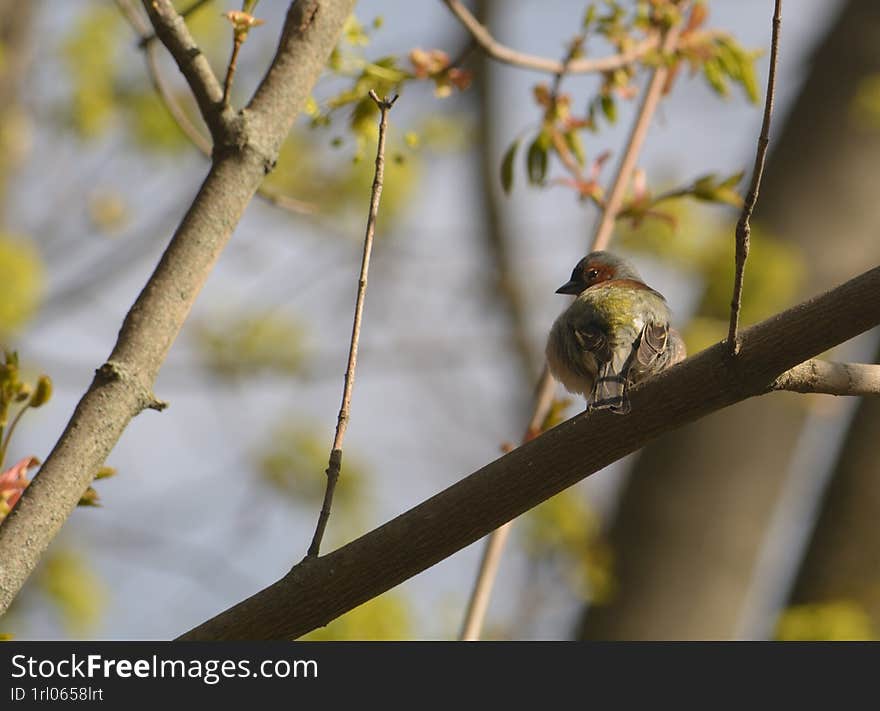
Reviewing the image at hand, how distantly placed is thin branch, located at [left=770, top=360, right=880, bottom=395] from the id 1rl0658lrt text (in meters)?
1.67

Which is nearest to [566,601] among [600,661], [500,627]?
[500,627]

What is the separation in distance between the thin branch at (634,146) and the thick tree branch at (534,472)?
1447mm

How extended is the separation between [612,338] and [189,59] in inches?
72.6

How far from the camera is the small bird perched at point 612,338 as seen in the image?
12.4ft

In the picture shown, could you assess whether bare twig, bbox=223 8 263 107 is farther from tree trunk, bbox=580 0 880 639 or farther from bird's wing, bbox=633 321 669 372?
tree trunk, bbox=580 0 880 639

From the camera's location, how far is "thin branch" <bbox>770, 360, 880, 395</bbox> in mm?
2580

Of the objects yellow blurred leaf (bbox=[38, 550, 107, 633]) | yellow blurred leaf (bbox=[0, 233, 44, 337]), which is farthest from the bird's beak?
yellow blurred leaf (bbox=[38, 550, 107, 633])

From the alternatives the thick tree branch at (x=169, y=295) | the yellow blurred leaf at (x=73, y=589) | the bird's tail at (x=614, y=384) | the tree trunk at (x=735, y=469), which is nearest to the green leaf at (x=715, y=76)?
the bird's tail at (x=614, y=384)

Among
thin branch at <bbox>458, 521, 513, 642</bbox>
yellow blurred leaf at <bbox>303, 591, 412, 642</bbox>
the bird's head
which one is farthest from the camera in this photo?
the bird's head

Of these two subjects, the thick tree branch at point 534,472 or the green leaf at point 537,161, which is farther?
the green leaf at point 537,161

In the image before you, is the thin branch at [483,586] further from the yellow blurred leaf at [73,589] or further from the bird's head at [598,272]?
the yellow blurred leaf at [73,589]

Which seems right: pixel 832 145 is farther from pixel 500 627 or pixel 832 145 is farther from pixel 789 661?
pixel 789 661

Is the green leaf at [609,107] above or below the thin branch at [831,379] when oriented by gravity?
above

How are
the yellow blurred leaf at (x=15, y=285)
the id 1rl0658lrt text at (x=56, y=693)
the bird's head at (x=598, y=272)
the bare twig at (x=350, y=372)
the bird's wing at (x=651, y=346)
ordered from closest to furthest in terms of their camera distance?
the bare twig at (x=350, y=372) < the id 1rl0658lrt text at (x=56, y=693) < the bird's wing at (x=651, y=346) < the bird's head at (x=598, y=272) < the yellow blurred leaf at (x=15, y=285)
